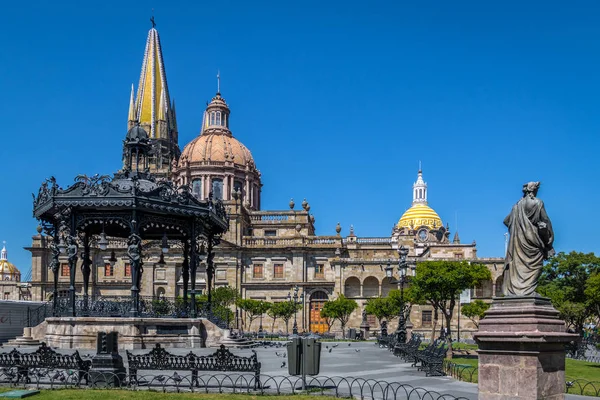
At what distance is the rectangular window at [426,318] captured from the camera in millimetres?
63191

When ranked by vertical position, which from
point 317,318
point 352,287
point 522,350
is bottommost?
point 317,318

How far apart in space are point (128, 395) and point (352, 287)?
53.5 meters

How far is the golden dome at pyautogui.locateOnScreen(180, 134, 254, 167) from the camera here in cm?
6925

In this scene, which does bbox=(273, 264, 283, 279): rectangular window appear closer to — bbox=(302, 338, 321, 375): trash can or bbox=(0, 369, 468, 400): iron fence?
bbox=(0, 369, 468, 400): iron fence

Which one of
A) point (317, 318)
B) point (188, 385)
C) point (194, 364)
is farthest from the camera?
point (317, 318)

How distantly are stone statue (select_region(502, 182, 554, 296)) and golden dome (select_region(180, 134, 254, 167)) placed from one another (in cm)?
5978

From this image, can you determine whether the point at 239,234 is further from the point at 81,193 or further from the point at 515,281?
the point at 515,281

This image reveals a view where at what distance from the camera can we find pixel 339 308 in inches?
2266

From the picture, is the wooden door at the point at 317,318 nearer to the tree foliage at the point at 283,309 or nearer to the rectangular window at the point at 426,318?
the tree foliage at the point at 283,309

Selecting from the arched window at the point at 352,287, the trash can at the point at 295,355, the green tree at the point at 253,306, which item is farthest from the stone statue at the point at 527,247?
the arched window at the point at 352,287

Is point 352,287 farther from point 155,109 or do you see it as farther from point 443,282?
point 443,282

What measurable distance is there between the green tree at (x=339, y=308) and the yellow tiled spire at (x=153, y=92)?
2874 centimetres

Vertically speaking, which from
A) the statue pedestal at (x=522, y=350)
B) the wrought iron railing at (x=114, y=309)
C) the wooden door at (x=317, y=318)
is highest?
the statue pedestal at (x=522, y=350)

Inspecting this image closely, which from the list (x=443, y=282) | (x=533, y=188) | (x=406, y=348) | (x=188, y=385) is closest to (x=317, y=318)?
(x=443, y=282)
